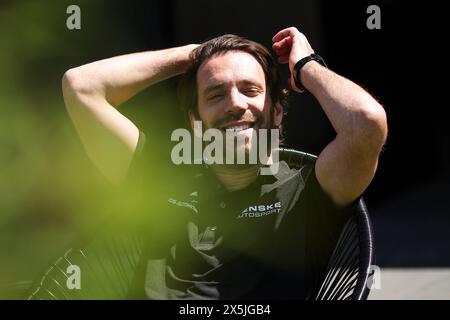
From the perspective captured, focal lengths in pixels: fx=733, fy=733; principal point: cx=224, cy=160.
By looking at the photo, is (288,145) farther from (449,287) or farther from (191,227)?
(191,227)

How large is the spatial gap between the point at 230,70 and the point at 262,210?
1.52 feet

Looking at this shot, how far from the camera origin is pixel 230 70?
236 centimetres

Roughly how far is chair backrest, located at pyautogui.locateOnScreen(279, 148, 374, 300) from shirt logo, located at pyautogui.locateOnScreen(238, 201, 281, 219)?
227mm

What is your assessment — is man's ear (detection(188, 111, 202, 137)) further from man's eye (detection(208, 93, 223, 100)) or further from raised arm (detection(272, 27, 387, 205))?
raised arm (detection(272, 27, 387, 205))

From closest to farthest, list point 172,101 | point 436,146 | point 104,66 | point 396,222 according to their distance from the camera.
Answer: point 104,66, point 172,101, point 396,222, point 436,146

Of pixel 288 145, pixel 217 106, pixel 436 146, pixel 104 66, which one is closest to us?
pixel 217 106

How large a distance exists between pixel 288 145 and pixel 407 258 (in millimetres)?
1088

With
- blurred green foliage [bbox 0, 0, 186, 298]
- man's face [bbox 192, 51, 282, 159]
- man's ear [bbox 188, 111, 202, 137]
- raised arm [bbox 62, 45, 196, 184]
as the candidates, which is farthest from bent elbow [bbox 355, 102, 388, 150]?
blurred green foliage [bbox 0, 0, 186, 298]

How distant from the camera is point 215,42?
7.97 feet

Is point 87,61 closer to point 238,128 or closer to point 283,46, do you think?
point 283,46

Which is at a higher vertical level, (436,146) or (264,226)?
(264,226)

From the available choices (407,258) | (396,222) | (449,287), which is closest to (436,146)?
(396,222)

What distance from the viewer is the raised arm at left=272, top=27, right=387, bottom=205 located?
6.83 ft

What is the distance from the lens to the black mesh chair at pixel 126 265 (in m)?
2.25
